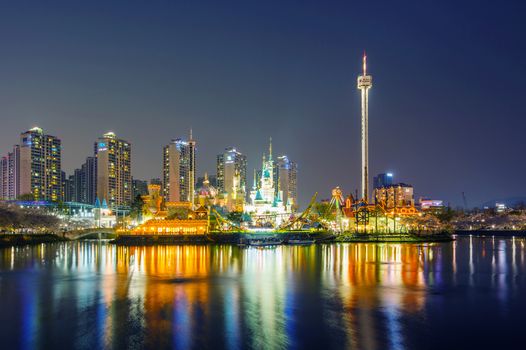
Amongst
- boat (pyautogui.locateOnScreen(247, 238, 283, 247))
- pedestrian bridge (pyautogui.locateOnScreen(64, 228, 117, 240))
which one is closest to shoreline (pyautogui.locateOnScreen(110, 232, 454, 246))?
boat (pyautogui.locateOnScreen(247, 238, 283, 247))

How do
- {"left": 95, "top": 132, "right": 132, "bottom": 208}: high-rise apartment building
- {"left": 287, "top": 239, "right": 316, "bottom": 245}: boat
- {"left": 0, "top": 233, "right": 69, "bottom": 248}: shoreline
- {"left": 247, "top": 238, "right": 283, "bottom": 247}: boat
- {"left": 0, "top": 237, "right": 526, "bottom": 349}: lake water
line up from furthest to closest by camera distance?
{"left": 95, "top": 132, "right": 132, "bottom": 208}: high-rise apartment building → {"left": 287, "top": 239, "right": 316, "bottom": 245}: boat → {"left": 247, "top": 238, "right": 283, "bottom": 247}: boat → {"left": 0, "top": 233, "right": 69, "bottom": 248}: shoreline → {"left": 0, "top": 237, "right": 526, "bottom": 349}: lake water

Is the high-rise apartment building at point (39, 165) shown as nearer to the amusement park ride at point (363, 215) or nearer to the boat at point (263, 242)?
the amusement park ride at point (363, 215)

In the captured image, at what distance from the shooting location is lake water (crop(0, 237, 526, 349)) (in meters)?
18.9

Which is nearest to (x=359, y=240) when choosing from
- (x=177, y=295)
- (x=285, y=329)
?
(x=177, y=295)

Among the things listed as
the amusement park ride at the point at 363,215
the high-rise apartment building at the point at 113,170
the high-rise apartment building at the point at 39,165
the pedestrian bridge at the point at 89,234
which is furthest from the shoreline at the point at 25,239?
the high-rise apartment building at the point at 113,170

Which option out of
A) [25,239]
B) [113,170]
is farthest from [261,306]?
[113,170]

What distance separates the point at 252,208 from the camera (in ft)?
446

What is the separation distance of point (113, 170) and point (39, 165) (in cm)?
2783

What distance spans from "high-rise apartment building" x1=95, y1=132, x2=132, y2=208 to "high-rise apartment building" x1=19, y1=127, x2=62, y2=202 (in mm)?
15115

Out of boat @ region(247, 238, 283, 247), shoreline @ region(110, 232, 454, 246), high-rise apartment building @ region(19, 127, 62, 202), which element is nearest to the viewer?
shoreline @ region(110, 232, 454, 246)

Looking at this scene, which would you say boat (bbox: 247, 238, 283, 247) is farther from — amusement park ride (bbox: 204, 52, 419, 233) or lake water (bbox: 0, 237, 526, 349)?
lake water (bbox: 0, 237, 526, 349)

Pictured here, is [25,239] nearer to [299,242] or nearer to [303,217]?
[299,242]

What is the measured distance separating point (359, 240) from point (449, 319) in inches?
2518

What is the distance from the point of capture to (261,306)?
24.9 m
